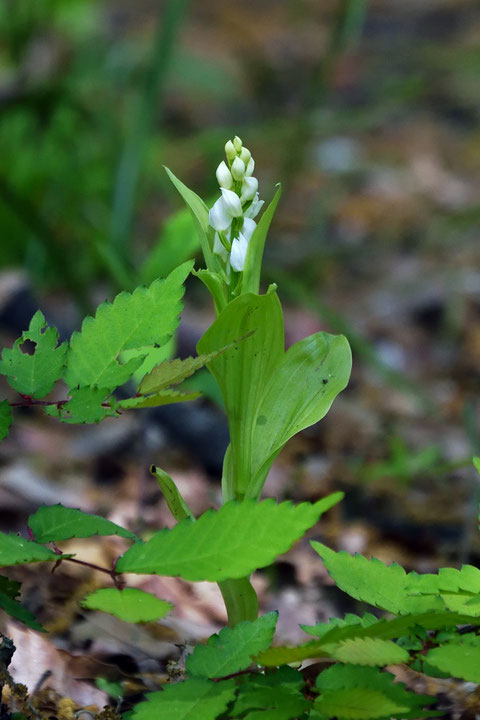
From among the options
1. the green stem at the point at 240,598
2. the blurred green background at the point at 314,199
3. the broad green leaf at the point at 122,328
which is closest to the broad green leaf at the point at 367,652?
the green stem at the point at 240,598

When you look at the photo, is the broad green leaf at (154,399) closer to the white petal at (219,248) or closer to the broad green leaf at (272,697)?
the white petal at (219,248)

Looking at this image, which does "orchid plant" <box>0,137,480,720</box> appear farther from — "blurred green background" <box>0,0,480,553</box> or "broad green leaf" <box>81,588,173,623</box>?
"blurred green background" <box>0,0,480,553</box>

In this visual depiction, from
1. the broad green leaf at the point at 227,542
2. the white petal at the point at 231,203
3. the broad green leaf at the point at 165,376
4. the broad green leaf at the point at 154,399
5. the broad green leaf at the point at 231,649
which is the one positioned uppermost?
the white petal at the point at 231,203

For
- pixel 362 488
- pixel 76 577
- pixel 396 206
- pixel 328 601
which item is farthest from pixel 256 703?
pixel 396 206

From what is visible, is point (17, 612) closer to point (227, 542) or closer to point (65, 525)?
point (65, 525)

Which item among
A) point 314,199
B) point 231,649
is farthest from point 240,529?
point 314,199

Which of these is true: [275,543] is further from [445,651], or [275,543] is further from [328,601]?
[328,601]

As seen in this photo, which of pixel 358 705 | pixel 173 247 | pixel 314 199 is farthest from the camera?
pixel 314 199

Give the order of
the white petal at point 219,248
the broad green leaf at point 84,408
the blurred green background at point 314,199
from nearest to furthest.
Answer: the broad green leaf at point 84,408 < the white petal at point 219,248 < the blurred green background at point 314,199
